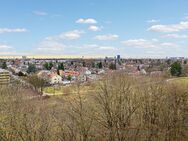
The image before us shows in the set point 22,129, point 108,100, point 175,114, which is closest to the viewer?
point 22,129

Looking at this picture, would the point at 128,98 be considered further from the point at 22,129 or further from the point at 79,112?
the point at 22,129

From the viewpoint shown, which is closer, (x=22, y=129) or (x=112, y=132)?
(x=22, y=129)

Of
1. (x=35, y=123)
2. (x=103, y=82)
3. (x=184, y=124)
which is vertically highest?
(x=103, y=82)

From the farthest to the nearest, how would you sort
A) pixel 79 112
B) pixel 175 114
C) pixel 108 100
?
1. pixel 175 114
2. pixel 108 100
3. pixel 79 112

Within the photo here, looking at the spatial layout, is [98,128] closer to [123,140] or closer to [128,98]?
[123,140]

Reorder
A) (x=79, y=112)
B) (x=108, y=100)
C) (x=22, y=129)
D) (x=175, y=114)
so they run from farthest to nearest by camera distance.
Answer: (x=175, y=114), (x=108, y=100), (x=79, y=112), (x=22, y=129)

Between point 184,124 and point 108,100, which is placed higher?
point 108,100

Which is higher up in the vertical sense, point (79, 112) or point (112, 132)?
point (79, 112)

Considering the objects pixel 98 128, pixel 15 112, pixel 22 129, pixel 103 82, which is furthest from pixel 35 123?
pixel 103 82

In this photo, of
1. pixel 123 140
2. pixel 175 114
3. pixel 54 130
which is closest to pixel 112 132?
pixel 123 140
